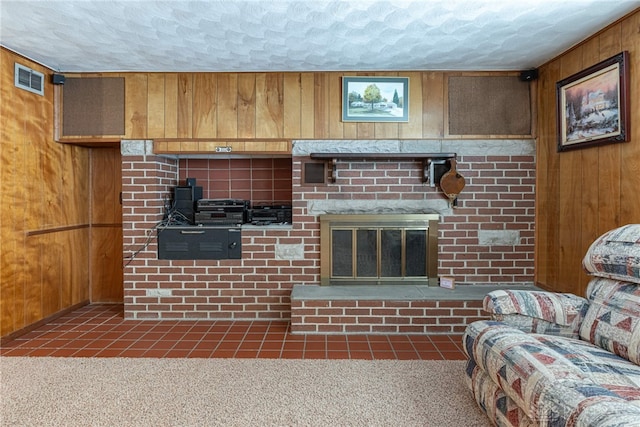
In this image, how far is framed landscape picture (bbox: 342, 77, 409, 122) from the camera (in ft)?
11.2

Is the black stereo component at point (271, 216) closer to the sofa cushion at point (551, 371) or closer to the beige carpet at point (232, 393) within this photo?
the beige carpet at point (232, 393)

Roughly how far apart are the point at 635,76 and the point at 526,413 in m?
2.08

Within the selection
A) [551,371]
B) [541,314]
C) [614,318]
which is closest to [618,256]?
[614,318]

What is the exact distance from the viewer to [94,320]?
3.53 m

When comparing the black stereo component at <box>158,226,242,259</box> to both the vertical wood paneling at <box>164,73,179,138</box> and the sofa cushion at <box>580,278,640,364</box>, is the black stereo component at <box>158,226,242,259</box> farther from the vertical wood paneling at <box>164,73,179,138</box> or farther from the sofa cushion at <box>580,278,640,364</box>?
the sofa cushion at <box>580,278,640,364</box>

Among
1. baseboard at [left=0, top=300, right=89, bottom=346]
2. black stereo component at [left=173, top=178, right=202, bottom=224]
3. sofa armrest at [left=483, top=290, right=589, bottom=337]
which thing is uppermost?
black stereo component at [left=173, top=178, right=202, bottom=224]

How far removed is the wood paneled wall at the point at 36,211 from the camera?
2.98 meters

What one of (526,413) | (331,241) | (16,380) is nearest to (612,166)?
(526,413)

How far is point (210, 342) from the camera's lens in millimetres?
2992

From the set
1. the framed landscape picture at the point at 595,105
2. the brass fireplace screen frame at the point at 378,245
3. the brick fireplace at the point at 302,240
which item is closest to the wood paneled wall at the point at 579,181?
the framed landscape picture at the point at 595,105

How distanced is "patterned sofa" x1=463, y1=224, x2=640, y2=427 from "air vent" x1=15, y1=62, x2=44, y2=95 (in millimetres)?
3655

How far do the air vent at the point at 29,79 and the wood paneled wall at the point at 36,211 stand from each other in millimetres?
42

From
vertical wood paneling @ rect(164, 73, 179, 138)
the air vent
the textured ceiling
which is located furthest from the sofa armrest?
the air vent

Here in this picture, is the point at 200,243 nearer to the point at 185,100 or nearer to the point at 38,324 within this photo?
the point at 185,100
